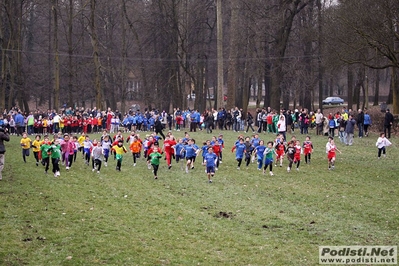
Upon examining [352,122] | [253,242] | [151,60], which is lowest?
[253,242]

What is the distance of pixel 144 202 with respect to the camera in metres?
18.7

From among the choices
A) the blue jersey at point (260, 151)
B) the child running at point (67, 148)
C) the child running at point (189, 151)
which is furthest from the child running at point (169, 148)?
the child running at point (67, 148)

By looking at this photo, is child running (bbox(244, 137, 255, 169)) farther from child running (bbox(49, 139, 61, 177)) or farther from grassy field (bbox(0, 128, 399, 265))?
child running (bbox(49, 139, 61, 177))

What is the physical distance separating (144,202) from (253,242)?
5539 mm

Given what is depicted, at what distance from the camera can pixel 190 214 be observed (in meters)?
17.0

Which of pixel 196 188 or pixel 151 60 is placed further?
pixel 151 60

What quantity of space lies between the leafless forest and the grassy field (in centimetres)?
1046

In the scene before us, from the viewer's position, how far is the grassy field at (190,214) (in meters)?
13.1

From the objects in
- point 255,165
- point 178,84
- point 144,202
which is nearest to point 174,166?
point 255,165

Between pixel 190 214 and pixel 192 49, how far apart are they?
4678cm

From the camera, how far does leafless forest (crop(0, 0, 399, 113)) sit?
44469 millimetres

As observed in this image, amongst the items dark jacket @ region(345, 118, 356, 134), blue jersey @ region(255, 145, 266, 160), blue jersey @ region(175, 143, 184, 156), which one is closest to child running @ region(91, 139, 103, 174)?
blue jersey @ region(175, 143, 184, 156)

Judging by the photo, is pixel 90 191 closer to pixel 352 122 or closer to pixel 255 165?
pixel 255 165

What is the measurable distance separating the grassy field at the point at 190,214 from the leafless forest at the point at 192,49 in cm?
1046
